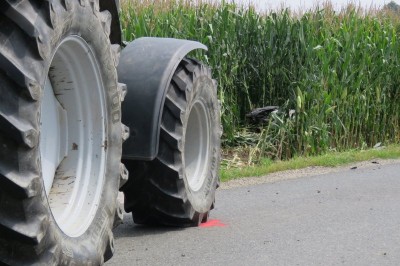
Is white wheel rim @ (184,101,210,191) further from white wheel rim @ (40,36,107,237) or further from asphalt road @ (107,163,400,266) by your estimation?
white wheel rim @ (40,36,107,237)

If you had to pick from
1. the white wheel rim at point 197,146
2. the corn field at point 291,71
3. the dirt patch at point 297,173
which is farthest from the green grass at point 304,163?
the white wheel rim at point 197,146

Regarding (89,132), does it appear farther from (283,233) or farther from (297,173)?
(297,173)

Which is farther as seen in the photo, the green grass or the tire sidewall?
the green grass

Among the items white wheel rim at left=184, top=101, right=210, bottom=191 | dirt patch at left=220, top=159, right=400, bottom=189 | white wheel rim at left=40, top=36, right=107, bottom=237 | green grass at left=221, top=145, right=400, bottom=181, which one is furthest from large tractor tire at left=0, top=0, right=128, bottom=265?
green grass at left=221, top=145, right=400, bottom=181

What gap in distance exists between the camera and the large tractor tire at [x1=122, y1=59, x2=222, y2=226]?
582cm

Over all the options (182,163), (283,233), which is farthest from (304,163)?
(182,163)

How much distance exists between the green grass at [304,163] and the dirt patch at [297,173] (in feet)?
0.37

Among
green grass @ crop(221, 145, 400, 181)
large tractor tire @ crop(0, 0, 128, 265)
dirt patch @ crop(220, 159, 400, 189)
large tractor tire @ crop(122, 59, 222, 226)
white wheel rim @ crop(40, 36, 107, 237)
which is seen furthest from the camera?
green grass @ crop(221, 145, 400, 181)

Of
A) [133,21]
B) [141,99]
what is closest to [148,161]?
[141,99]

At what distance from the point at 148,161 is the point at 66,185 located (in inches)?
61.3

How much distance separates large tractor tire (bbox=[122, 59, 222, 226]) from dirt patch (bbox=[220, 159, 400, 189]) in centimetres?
226

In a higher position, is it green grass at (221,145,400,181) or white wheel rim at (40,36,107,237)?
white wheel rim at (40,36,107,237)

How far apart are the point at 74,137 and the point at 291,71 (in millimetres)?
8969

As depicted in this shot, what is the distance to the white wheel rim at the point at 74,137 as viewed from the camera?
422 centimetres
